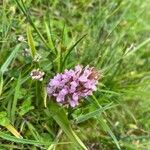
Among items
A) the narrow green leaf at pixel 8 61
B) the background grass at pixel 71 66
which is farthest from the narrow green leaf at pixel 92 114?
the narrow green leaf at pixel 8 61

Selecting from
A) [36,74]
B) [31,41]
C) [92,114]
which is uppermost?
[31,41]

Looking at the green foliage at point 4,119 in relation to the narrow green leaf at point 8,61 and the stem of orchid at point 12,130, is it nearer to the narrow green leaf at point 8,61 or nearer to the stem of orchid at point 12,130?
the stem of orchid at point 12,130

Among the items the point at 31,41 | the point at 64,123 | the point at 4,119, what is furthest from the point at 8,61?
the point at 64,123

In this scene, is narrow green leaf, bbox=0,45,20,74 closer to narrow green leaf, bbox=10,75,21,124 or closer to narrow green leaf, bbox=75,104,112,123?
narrow green leaf, bbox=10,75,21,124

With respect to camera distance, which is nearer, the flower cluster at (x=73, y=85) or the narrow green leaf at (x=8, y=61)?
the flower cluster at (x=73, y=85)

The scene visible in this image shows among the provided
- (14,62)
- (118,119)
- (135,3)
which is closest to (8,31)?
(14,62)

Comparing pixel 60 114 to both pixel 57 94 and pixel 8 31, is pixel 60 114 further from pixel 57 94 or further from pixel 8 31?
pixel 8 31

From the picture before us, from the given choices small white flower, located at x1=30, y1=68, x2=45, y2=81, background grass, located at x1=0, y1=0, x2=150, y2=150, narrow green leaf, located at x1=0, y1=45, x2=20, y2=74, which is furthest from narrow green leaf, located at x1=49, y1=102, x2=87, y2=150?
narrow green leaf, located at x1=0, y1=45, x2=20, y2=74

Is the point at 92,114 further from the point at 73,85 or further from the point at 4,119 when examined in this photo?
the point at 4,119
